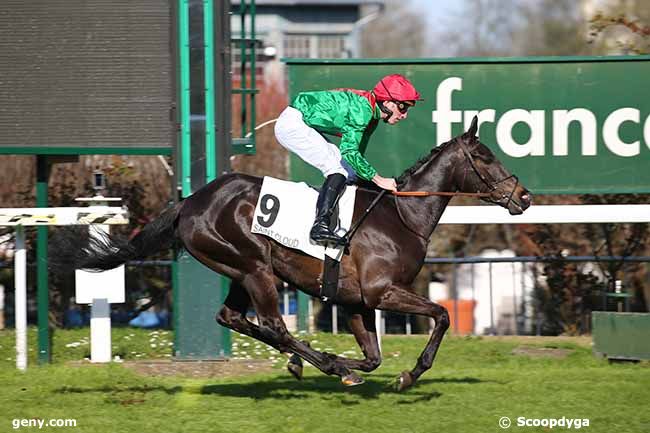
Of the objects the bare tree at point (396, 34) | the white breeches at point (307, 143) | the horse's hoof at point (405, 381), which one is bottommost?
the horse's hoof at point (405, 381)

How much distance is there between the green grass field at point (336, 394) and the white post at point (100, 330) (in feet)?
0.52

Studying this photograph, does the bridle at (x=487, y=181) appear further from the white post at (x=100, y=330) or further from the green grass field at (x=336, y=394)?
the white post at (x=100, y=330)

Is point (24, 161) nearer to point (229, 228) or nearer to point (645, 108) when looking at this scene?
point (229, 228)

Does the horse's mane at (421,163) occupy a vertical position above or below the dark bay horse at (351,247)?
above

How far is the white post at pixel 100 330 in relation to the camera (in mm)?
7996

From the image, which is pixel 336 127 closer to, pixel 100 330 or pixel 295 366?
pixel 295 366

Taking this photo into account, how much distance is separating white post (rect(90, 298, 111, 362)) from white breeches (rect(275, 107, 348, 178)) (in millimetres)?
2180

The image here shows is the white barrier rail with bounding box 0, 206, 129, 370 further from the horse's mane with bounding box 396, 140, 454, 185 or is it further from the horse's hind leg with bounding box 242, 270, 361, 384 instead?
the horse's mane with bounding box 396, 140, 454, 185

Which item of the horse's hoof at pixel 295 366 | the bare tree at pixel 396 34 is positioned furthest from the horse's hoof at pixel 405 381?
the bare tree at pixel 396 34

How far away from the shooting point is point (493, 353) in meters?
8.51

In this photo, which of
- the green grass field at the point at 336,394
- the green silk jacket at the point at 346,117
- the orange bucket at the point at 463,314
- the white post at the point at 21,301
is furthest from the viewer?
the orange bucket at the point at 463,314

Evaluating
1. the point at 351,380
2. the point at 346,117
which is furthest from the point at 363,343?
the point at 346,117

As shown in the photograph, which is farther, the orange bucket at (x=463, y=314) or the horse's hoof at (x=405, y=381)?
the orange bucket at (x=463, y=314)

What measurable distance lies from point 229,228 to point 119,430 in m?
1.45
